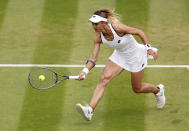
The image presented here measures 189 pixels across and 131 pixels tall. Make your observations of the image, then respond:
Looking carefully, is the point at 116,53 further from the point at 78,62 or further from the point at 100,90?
the point at 78,62

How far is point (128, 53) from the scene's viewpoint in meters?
9.05

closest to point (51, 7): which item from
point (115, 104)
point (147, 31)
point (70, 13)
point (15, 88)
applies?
point (70, 13)

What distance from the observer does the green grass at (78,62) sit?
30.5 feet

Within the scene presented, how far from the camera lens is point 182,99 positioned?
9906 millimetres

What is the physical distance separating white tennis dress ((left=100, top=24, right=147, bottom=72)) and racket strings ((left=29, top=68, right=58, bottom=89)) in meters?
1.11

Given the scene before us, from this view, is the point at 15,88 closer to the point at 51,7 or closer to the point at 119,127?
the point at 119,127

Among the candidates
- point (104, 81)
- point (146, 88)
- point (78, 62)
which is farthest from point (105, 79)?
point (78, 62)

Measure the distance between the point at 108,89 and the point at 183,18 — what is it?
135 inches

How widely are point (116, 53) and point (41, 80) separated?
1.38m

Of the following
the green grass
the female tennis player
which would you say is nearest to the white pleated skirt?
the female tennis player

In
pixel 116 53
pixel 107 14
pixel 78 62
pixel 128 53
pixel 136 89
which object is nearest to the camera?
pixel 107 14

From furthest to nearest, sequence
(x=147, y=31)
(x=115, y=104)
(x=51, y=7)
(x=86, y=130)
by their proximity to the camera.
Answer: (x=51, y=7) < (x=147, y=31) < (x=115, y=104) < (x=86, y=130)

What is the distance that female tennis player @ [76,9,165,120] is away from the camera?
8.70m

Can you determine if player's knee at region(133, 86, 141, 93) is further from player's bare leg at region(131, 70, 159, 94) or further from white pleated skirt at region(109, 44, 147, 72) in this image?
white pleated skirt at region(109, 44, 147, 72)
